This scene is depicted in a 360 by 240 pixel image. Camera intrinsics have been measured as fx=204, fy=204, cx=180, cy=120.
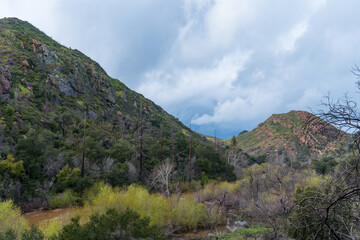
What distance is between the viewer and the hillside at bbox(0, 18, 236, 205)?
19827 mm

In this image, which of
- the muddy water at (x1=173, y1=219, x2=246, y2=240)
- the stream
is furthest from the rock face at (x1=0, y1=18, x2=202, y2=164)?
the muddy water at (x1=173, y1=219, x2=246, y2=240)

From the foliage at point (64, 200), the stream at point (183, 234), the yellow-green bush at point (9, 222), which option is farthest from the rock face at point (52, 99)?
the yellow-green bush at point (9, 222)

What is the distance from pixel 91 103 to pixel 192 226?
44.4 metres

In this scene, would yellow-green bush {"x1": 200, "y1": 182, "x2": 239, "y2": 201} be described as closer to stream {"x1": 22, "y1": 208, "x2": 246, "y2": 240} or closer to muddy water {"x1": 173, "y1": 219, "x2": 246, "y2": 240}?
stream {"x1": 22, "y1": 208, "x2": 246, "y2": 240}

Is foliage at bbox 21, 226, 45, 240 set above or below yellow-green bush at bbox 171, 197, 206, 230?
above

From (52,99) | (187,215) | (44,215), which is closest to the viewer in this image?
(187,215)

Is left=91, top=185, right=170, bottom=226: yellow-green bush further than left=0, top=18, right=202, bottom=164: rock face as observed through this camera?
No

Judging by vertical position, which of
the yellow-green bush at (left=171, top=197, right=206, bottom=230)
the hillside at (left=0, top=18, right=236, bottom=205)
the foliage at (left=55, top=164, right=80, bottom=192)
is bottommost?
the yellow-green bush at (left=171, top=197, right=206, bottom=230)

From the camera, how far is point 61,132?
3173cm

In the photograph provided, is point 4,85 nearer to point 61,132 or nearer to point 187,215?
point 61,132

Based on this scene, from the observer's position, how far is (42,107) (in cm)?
3666

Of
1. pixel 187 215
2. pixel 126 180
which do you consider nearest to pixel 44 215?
pixel 126 180

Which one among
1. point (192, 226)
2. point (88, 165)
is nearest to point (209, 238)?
point (192, 226)

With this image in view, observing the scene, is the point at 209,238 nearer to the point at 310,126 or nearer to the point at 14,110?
the point at 310,126
